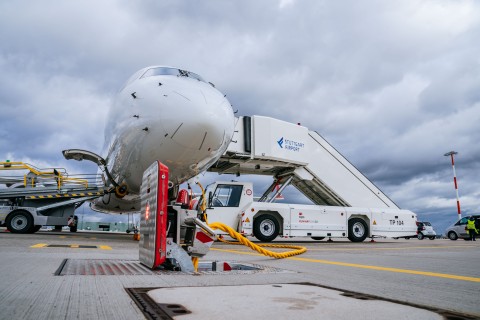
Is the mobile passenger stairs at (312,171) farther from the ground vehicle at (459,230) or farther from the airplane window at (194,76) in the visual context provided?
the ground vehicle at (459,230)

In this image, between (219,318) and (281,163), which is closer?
(219,318)

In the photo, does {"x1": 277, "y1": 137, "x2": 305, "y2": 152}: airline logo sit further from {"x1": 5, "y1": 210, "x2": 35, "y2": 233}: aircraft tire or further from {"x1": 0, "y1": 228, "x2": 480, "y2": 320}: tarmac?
{"x1": 0, "y1": 228, "x2": 480, "y2": 320}: tarmac

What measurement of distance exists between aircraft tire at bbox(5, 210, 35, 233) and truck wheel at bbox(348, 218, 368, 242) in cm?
1131

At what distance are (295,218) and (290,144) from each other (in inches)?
112

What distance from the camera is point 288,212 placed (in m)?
12.6

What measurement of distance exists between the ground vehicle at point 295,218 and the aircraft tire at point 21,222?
5.58 m

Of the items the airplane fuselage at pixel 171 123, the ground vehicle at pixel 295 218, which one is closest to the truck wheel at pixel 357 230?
the ground vehicle at pixel 295 218

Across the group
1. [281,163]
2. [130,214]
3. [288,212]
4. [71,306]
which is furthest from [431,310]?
[130,214]

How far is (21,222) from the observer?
11125 mm

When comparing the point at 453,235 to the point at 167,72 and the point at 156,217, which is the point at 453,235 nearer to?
the point at 167,72

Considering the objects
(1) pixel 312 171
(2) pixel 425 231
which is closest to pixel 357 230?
(1) pixel 312 171

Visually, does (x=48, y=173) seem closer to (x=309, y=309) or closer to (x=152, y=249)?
(x=152, y=249)

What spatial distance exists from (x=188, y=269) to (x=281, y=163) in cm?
1087

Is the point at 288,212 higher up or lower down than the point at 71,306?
higher up
